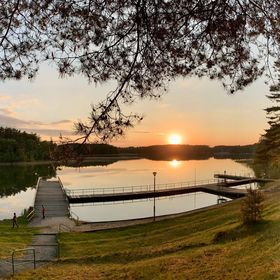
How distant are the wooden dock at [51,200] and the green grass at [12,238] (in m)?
4.77

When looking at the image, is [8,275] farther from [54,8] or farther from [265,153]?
[265,153]

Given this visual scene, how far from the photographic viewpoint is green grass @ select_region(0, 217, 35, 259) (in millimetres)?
18766

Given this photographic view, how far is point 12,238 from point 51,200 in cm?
1727

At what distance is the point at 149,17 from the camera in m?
6.02

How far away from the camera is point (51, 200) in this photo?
131 feet

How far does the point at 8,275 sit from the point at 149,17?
10.7 m

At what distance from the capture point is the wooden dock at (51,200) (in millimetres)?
34572

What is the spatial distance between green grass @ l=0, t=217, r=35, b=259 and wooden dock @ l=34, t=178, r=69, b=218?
15.6ft

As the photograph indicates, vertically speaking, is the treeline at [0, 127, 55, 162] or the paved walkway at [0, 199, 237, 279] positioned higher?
the treeline at [0, 127, 55, 162]

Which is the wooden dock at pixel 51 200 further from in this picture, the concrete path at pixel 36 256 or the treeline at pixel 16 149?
the treeline at pixel 16 149

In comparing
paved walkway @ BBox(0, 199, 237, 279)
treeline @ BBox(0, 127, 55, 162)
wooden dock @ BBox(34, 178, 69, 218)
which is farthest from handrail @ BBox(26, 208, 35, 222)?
treeline @ BBox(0, 127, 55, 162)

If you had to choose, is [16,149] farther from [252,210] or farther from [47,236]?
[252,210]

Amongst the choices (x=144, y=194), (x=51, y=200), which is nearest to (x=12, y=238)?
(x=51, y=200)

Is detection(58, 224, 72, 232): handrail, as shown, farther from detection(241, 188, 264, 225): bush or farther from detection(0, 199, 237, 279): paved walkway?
detection(241, 188, 264, 225): bush
